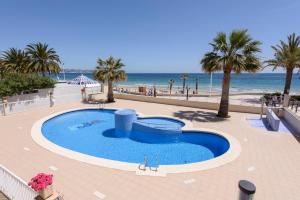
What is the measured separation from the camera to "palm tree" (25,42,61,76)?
26.3m

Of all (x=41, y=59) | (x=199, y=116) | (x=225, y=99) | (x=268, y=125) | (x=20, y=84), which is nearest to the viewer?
(x=268, y=125)

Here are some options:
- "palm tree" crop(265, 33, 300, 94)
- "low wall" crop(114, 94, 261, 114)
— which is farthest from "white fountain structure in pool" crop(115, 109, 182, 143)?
"palm tree" crop(265, 33, 300, 94)

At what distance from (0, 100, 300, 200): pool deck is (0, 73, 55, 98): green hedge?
7391 mm

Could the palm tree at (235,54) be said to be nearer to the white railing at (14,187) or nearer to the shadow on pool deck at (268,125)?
the shadow on pool deck at (268,125)

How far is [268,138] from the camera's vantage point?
36.0 feet

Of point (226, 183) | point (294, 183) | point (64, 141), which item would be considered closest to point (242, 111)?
point (294, 183)

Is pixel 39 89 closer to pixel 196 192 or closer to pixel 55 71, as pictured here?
pixel 55 71

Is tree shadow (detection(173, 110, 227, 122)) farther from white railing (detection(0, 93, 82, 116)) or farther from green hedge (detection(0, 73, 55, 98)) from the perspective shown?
green hedge (detection(0, 73, 55, 98))

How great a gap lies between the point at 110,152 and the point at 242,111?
13012 mm

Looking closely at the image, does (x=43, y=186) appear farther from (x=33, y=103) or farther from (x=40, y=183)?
(x=33, y=103)

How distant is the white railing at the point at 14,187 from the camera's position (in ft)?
16.0

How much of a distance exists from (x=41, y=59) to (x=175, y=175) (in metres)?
27.3

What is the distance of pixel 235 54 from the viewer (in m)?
14.5

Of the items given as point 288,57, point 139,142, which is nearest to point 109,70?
point 139,142
